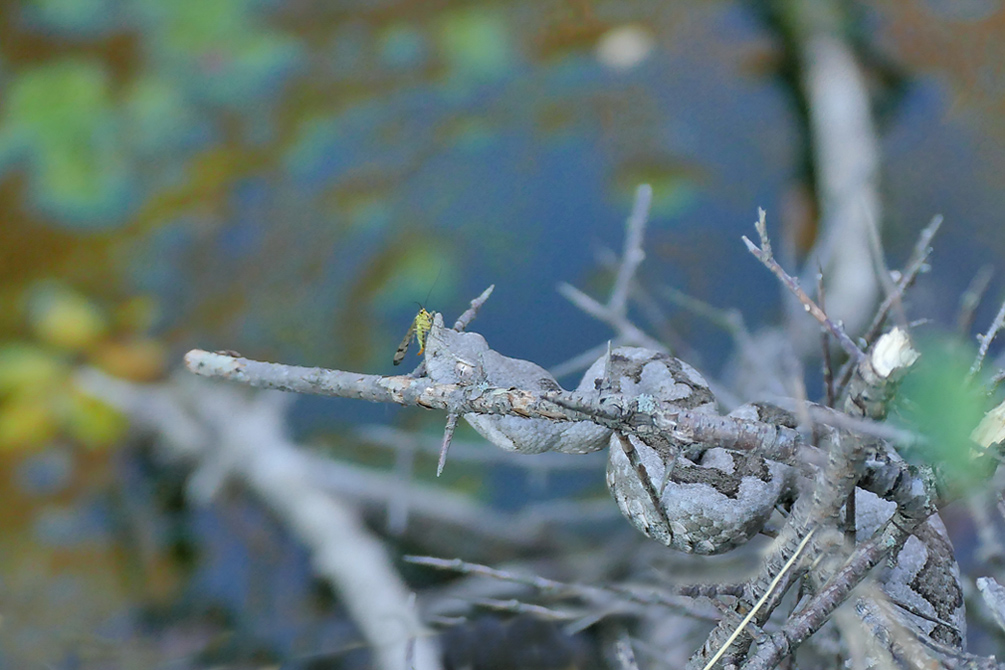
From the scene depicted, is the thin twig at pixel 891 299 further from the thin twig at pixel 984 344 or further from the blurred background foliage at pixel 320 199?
the blurred background foliage at pixel 320 199

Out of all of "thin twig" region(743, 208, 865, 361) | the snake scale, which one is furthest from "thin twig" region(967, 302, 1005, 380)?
the snake scale

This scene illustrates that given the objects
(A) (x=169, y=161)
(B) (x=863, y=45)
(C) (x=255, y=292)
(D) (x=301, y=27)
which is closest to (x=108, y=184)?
(A) (x=169, y=161)

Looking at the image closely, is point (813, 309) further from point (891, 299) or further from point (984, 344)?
point (891, 299)

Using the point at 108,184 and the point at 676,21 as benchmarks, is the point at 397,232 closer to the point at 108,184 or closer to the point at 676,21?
the point at 108,184

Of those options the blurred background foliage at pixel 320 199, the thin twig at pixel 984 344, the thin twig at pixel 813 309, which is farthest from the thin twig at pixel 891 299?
the blurred background foliage at pixel 320 199

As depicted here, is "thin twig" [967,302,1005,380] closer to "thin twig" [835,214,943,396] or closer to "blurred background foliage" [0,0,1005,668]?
"thin twig" [835,214,943,396]
